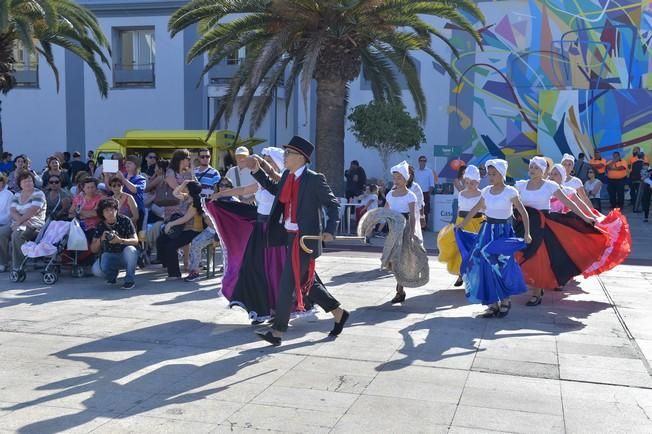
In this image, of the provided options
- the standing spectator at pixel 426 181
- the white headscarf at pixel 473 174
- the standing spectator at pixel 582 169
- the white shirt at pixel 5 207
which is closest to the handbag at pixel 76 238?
the white shirt at pixel 5 207

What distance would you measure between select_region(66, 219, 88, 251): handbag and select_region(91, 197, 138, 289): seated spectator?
0.30m

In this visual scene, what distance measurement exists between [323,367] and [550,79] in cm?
1917

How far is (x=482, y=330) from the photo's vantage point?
7.12 metres

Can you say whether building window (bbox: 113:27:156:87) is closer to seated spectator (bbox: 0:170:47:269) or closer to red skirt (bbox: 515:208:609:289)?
seated spectator (bbox: 0:170:47:269)

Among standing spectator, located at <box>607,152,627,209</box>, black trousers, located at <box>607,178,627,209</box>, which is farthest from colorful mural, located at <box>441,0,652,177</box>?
black trousers, located at <box>607,178,627,209</box>

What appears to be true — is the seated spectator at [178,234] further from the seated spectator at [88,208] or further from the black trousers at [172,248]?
the seated spectator at [88,208]

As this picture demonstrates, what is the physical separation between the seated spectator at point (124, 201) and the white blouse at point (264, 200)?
364 centimetres

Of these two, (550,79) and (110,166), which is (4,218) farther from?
(550,79)

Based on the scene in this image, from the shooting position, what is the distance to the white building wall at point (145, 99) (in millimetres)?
26453

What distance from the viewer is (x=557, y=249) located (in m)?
8.58

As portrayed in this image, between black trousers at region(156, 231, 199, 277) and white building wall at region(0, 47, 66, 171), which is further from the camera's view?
white building wall at region(0, 47, 66, 171)

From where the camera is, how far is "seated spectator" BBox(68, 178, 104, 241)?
1005 centimetres

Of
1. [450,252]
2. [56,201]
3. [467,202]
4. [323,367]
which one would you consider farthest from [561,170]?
[56,201]

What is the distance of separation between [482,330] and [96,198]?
233 inches
